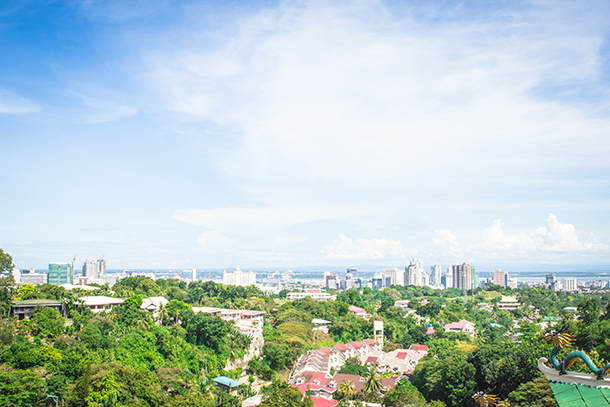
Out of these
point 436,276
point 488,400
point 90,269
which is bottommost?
point 436,276

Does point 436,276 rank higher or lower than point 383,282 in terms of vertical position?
higher

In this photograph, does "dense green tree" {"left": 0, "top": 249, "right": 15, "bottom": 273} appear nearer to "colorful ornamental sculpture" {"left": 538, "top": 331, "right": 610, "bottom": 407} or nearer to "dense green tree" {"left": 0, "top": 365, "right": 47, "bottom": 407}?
"dense green tree" {"left": 0, "top": 365, "right": 47, "bottom": 407}

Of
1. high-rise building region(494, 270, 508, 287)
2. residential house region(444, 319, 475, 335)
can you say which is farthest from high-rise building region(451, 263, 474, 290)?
residential house region(444, 319, 475, 335)

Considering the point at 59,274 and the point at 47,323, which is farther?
the point at 59,274

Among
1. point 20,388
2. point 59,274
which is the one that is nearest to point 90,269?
point 59,274

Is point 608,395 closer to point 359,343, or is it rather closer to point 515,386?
point 515,386

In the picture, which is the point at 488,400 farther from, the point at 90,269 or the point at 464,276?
the point at 90,269
